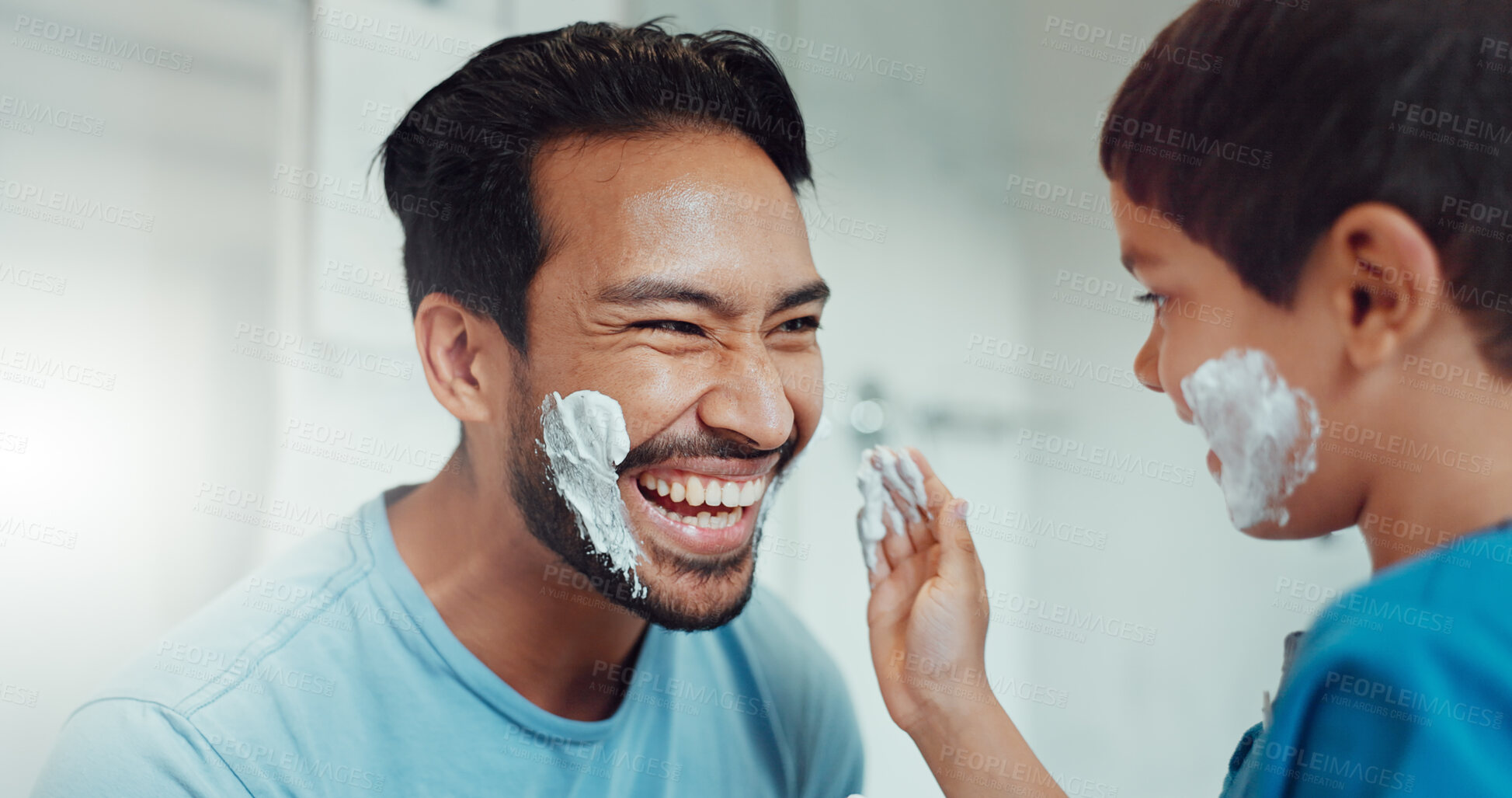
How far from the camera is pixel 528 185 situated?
932 mm

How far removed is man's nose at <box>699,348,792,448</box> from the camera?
0.90m

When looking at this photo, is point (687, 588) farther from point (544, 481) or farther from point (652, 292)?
point (652, 292)

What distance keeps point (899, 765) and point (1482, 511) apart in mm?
807

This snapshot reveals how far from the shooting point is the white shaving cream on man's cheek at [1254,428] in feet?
2.62

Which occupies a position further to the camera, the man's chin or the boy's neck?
the man's chin

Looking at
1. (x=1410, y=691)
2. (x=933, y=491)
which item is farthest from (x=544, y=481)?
(x=1410, y=691)

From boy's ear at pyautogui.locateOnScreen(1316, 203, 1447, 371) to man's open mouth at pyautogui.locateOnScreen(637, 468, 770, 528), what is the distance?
533mm

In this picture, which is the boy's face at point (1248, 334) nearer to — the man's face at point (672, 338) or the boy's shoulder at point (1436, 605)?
the boy's shoulder at point (1436, 605)

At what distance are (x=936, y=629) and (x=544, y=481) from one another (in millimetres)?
405

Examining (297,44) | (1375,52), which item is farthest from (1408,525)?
(297,44)

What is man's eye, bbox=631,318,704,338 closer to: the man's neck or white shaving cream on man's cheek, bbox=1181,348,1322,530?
the man's neck

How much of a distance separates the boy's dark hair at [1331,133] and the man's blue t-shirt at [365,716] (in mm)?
697

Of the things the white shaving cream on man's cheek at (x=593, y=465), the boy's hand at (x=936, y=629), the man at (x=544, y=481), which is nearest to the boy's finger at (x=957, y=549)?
the boy's hand at (x=936, y=629)

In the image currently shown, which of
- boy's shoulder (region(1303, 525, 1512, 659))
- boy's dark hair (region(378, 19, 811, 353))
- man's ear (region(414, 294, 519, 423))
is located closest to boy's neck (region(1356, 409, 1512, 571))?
boy's shoulder (region(1303, 525, 1512, 659))
